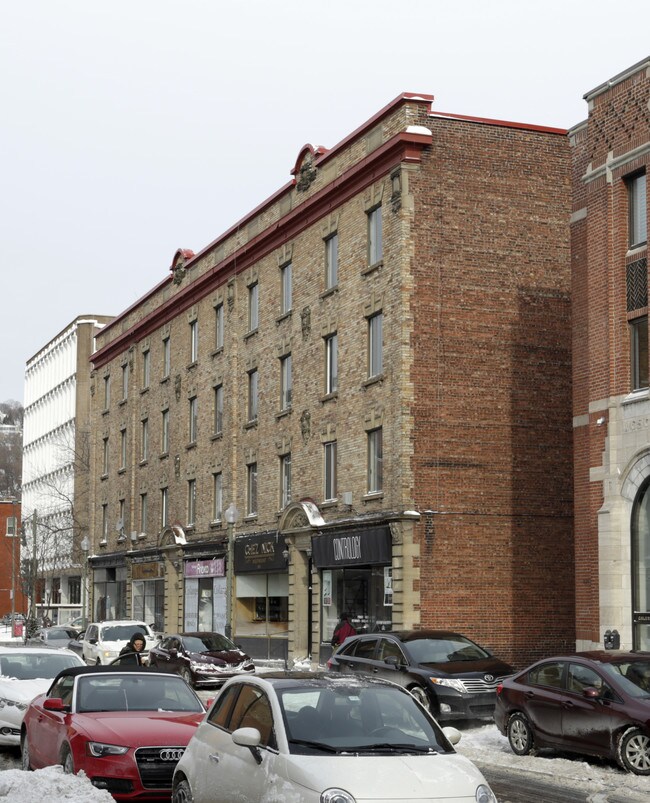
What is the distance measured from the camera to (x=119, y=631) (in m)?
37.6

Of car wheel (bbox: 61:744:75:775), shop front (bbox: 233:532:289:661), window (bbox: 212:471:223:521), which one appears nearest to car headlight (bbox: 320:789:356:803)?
car wheel (bbox: 61:744:75:775)

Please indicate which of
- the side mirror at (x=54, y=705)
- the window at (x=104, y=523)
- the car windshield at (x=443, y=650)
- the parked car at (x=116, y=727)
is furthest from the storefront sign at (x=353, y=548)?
the window at (x=104, y=523)

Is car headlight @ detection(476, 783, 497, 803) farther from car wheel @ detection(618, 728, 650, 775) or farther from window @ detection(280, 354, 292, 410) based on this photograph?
Result: window @ detection(280, 354, 292, 410)

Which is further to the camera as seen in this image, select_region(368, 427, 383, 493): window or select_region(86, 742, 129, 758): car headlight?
select_region(368, 427, 383, 493): window

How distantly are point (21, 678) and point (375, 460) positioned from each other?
16.5m

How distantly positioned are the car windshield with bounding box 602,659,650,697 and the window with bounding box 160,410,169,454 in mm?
36761

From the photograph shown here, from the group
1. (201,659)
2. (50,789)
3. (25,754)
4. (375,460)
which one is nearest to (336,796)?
(50,789)

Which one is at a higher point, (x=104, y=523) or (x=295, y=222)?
(x=295, y=222)

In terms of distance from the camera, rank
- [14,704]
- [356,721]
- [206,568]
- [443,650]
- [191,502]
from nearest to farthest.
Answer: [356,721], [14,704], [443,650], [206,568], [191,502]

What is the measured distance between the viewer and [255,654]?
42375mm

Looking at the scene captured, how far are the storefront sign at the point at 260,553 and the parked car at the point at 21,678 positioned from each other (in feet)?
66.5

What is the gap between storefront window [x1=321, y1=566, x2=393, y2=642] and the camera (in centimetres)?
3306

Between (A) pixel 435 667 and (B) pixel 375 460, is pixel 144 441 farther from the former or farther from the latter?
(A) pixel 435 667

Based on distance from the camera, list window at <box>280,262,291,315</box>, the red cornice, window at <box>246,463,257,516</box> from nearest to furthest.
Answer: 1. the red cornice
2. window at <box>280,262,291,315</box>
3. window at <box>246,463,257,516</box>
